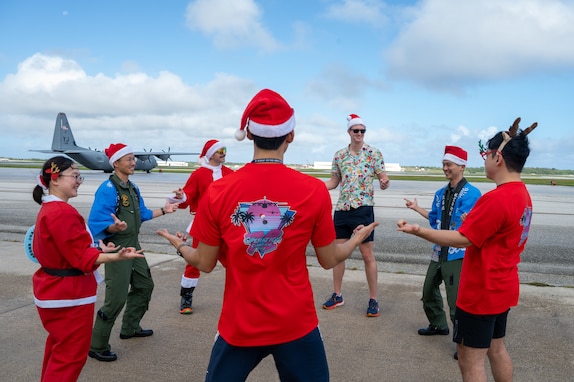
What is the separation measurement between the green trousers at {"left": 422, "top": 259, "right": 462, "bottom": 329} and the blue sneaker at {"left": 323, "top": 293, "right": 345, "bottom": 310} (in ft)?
3.81

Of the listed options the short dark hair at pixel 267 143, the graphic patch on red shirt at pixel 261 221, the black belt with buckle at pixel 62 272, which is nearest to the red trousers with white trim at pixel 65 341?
the black belt with buckle at pixel 62 272

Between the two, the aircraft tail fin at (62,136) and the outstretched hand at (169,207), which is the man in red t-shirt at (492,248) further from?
the aircraft tail fin at (62,136)

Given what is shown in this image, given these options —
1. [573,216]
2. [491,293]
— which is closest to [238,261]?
[491,293]

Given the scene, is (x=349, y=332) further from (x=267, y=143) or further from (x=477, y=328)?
(x=267, y=143)

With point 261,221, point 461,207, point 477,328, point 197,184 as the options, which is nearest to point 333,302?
point 461,207

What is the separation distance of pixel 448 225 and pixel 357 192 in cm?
124

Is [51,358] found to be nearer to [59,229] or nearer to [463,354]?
[59,229]

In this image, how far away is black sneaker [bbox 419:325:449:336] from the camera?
463 cm

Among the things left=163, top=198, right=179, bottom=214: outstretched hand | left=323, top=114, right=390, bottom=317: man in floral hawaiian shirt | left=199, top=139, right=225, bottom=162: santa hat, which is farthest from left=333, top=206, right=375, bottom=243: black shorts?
left=163, top=198, right=179, bottom=214: outstretched hand

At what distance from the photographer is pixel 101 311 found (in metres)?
4.03

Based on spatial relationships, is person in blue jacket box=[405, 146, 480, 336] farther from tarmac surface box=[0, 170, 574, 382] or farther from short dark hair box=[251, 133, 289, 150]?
short dark hair box=[251, 133, 289, 150]

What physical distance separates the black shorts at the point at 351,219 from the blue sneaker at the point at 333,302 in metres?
0.73

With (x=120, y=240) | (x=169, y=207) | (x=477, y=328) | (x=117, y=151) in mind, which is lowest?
(x=477, y=328)

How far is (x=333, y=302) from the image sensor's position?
5.41m
